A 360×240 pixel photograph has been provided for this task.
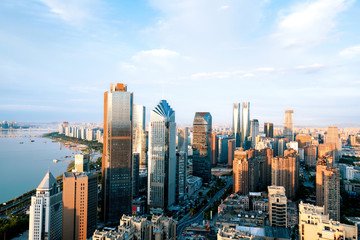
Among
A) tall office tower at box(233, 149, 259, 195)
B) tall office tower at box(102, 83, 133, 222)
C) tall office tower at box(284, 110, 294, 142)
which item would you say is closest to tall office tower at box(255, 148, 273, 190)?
tall office tower at box(233, 149, 259, 195)

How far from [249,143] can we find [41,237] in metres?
27.4

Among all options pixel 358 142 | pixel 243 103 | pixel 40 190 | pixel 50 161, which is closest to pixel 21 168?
pixel 50 161

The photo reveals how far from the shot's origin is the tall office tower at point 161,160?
483 inches

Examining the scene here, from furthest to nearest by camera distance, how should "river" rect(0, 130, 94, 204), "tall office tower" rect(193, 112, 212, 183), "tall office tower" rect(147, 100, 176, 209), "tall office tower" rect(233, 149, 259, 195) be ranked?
"tall office tower" rect(193, 112, 212, 183), "river" rect(0, 130, 94, 204), "tall office tower" rect(233, 149, 259, 195), "tall office tower" rect(147, 100, 176, 209)

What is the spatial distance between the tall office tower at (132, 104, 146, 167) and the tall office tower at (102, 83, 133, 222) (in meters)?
9.82

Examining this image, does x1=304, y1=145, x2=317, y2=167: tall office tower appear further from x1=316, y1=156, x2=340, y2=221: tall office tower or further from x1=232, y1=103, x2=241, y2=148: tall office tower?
x1=316, y1=156, x2=340, y2=221: tall office tower

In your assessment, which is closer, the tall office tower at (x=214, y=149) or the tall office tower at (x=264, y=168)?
the tall office tower at (x=264, y=168)

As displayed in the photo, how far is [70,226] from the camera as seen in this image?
799cm

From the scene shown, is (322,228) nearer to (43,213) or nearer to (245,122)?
(43,213)

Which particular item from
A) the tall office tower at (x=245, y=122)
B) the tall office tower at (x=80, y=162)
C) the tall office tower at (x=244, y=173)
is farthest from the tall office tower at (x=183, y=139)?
the tall office tower at (x=245, y=122)

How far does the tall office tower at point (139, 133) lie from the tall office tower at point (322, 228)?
16.1 metres

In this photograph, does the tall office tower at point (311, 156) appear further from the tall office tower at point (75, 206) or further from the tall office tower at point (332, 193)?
the tall office tower at point (75, 206)

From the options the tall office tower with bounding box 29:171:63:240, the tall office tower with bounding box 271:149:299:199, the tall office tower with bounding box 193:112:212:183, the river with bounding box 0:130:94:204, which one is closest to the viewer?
the tall office tower with bounding box 29:171:63:240

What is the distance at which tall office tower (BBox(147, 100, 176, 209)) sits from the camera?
1227cm
